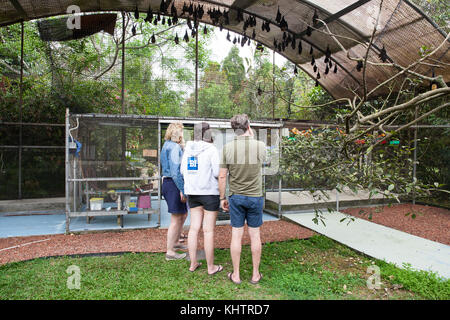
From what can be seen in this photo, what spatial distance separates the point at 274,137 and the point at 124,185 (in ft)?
12.9

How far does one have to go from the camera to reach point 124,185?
5.80 meters

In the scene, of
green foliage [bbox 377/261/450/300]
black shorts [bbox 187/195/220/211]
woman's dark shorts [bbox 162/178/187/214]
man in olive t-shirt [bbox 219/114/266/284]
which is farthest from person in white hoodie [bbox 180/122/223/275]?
green foliage [bbox 377/261/450/300]

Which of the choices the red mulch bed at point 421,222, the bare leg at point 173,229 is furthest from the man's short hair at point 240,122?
the red mulch bed at point 421,222

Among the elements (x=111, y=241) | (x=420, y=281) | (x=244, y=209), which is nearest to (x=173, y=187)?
(x=244, y=209)

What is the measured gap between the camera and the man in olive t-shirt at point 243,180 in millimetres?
2955

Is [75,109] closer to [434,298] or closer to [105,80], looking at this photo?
[105,80]

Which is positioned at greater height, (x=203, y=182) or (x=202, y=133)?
(x=202, y=133)

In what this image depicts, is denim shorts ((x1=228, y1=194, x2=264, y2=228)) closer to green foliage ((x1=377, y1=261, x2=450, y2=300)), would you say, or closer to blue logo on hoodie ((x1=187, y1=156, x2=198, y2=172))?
blue logo on hoodie ((x1=187, y1=156, x2=198, y2=172))

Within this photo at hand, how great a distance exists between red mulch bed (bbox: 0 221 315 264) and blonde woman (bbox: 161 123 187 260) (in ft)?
2.07

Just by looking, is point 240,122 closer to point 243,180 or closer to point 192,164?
point 243,180

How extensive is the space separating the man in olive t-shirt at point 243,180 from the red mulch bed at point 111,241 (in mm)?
1474

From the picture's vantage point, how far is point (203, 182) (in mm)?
3160

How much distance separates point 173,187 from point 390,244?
11.9ft
